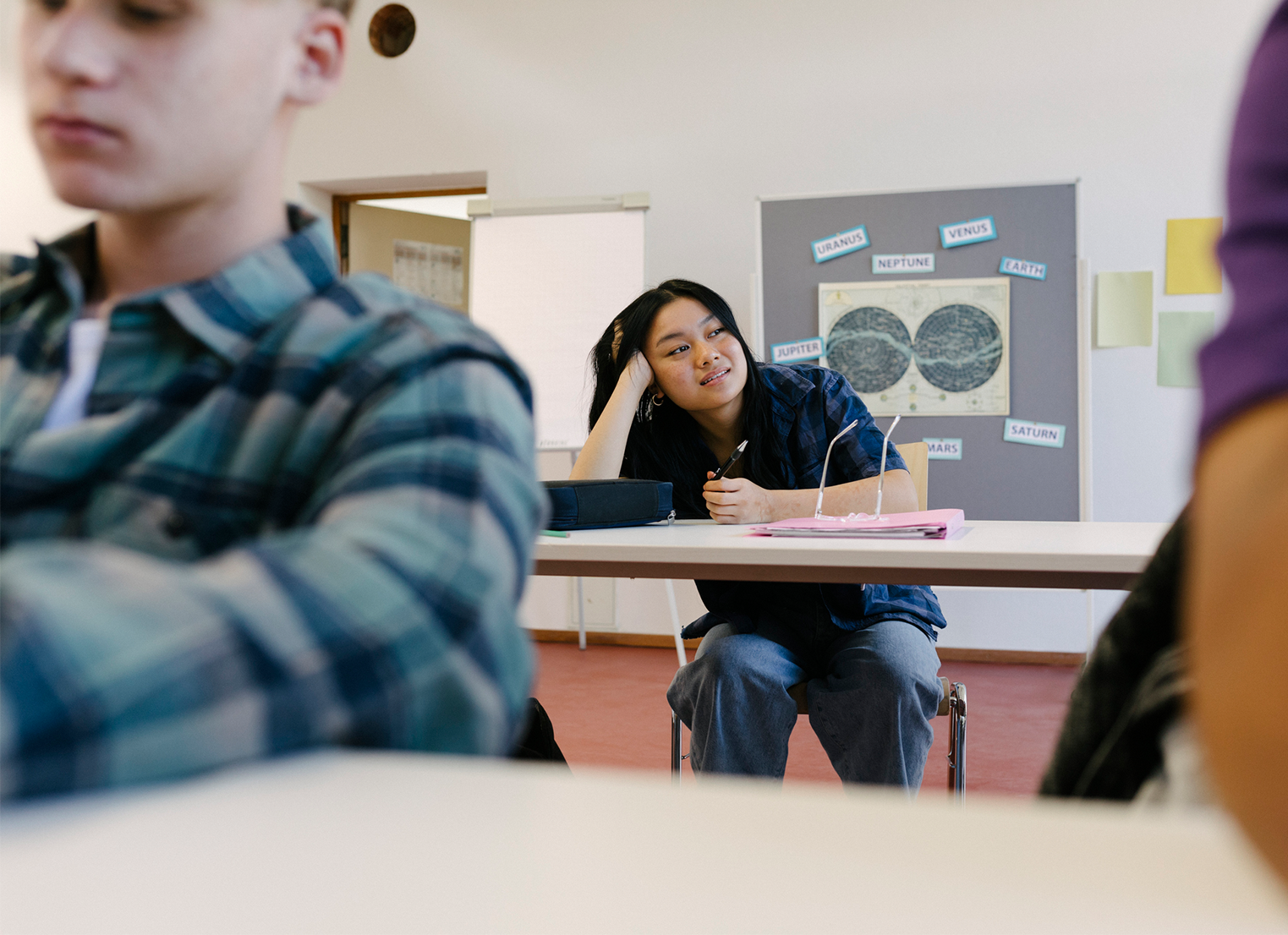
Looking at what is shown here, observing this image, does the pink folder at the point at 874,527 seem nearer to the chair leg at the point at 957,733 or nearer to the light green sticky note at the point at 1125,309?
the chair leg at the point at 957,733

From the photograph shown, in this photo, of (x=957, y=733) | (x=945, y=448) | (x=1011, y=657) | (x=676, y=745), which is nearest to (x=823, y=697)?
(x=957, y=733)

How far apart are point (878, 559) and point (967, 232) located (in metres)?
2.59

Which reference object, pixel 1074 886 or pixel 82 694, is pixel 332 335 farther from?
pixel 1074 886

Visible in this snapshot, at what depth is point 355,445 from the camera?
20.8 inches

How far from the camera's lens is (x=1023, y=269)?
3.63 m

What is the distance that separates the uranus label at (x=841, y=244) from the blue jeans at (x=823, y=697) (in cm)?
219

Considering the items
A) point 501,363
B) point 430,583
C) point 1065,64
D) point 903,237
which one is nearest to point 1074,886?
point 430,583

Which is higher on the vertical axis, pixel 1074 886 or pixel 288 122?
pixel 288 122

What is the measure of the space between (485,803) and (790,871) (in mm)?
115

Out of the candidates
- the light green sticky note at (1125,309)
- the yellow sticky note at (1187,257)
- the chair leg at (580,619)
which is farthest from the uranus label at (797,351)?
the yellow sticky note at (1187,257)

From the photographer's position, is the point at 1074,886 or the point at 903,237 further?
the point at 903,237

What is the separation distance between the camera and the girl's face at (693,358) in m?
2.14

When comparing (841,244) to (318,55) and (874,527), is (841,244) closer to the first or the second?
(874,527)

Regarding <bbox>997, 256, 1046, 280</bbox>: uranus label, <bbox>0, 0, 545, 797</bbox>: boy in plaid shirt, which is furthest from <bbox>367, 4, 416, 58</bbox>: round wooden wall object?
<bbox>0, 0, 545, 797</bbox>: boy in plaid shirt
